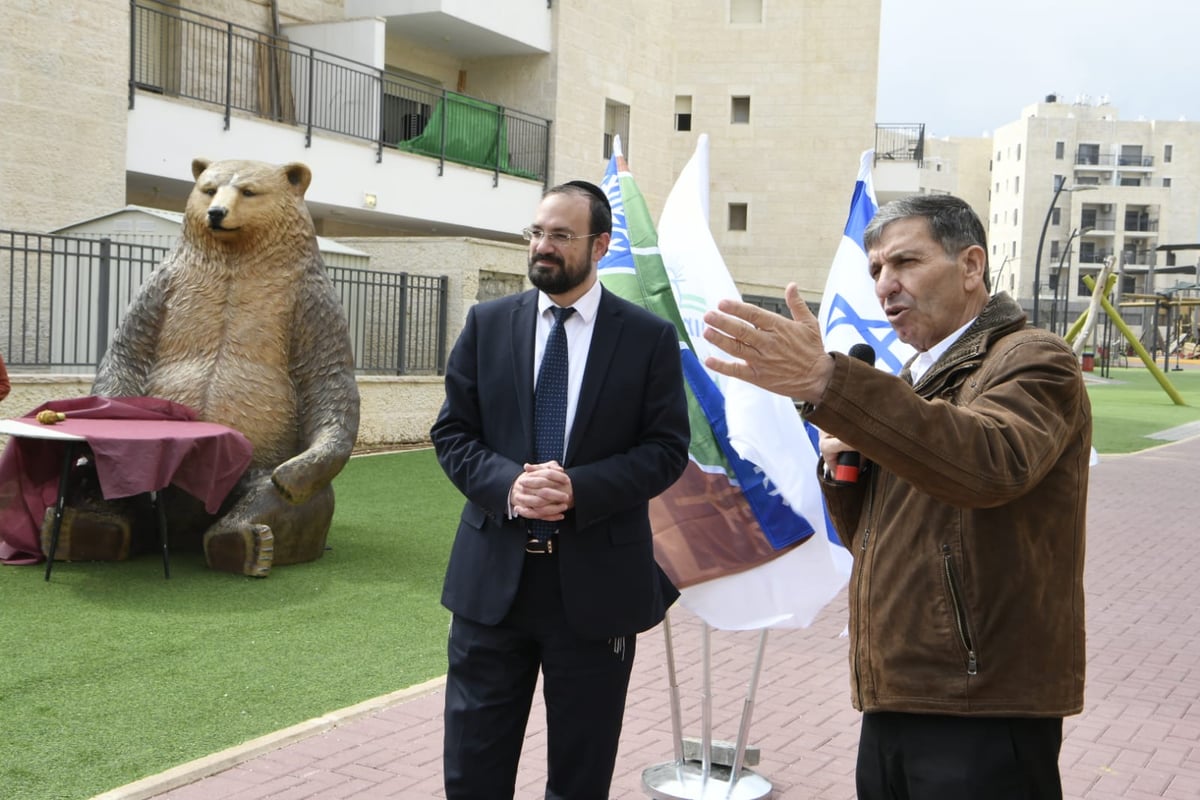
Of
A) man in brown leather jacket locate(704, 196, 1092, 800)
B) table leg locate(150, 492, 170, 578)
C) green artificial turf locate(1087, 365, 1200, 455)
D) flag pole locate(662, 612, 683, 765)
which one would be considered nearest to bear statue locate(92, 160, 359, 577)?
table leg locate(150, 492, 170, 578)

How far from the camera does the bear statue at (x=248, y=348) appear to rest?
7410 millimetres

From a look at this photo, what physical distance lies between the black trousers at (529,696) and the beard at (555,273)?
2.35 ft

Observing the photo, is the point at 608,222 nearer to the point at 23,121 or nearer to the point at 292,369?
the point at 292,369

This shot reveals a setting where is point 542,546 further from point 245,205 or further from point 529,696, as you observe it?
point 245,205

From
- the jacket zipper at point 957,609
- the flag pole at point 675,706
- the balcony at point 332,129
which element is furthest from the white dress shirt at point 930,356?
the balcony at point 332,129

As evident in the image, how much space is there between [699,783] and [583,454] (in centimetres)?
176

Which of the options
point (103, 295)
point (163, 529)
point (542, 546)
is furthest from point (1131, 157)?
point (542, 546)

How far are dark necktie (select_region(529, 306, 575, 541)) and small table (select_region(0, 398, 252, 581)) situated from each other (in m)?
3.95

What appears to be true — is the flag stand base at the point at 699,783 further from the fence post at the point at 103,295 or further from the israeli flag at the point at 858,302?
the fence post at the point at 103,295

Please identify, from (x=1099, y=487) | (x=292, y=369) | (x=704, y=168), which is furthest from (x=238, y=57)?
(x=704, y=168)

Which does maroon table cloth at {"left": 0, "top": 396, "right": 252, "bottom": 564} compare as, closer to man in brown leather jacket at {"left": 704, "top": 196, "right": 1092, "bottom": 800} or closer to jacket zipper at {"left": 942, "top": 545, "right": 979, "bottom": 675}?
man in brown leather jacket at {"left": 704, "top": 196, "right": 1092, "bottom": 800}

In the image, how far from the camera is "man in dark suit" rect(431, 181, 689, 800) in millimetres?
3071

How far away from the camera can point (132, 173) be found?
15.4m

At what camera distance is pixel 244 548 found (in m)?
7.11
